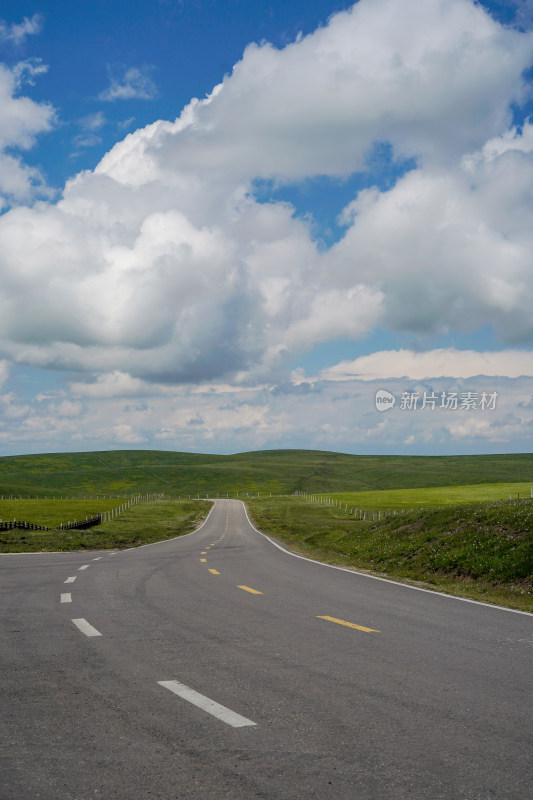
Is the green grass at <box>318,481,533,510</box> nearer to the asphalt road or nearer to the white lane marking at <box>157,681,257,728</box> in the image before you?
the asphalt road

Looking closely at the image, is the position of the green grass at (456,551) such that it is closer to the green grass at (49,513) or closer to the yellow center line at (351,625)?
the yellow center line at (351,625)

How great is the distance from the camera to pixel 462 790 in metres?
4.94

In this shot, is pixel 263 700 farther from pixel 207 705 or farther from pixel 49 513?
pixel 49 513

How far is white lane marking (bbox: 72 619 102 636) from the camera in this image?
36.0 feet

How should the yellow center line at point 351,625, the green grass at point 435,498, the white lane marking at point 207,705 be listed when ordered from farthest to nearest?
the green grass at point 435,498 → the yellow center line at point 351,625 → the white lane marking at point 207,705

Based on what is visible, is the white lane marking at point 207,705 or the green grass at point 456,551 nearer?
the white lane marking at point 207,705

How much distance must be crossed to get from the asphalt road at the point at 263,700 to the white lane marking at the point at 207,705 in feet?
0.08

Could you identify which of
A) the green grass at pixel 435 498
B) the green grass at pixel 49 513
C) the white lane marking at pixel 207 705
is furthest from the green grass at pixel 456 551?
the green grass at pixel 435 498

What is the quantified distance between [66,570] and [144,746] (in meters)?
17.7

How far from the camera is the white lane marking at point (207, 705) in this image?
21.2ft

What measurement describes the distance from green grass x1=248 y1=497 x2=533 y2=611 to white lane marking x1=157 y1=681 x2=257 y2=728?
9515mm

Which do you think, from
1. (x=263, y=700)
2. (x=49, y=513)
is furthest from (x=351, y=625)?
(x=49, y=513)

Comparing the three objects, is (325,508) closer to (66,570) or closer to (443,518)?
(443,518)

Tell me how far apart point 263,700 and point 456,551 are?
53.5 feet
